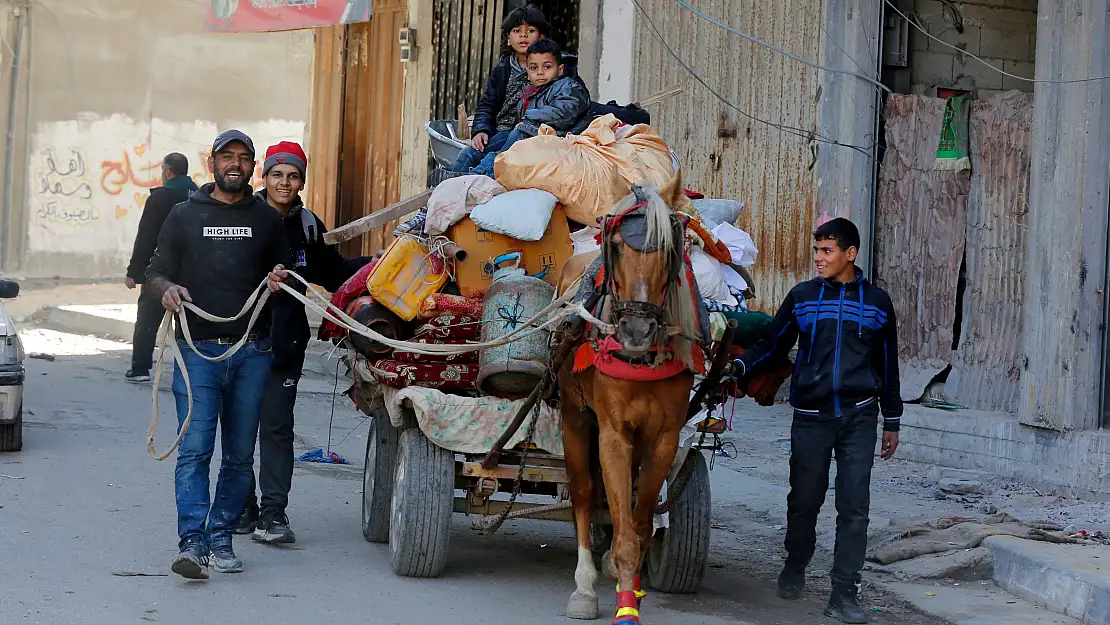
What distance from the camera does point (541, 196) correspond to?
649 centimetres

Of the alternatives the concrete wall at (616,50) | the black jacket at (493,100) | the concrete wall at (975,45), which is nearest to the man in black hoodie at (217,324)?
the black jacket at (493,100)

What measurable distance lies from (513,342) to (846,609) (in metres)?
1.95

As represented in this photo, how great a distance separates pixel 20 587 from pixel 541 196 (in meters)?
2.94

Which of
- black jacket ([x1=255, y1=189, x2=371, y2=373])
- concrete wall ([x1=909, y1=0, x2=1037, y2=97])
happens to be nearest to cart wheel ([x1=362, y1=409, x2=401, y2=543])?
black jacket ([x1=255, y1=189, x2=371, y2=373])

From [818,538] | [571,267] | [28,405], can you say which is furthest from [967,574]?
[28,405]

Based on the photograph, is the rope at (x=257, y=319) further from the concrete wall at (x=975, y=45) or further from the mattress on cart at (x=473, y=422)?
the concrete wall at (x=975, y=45)

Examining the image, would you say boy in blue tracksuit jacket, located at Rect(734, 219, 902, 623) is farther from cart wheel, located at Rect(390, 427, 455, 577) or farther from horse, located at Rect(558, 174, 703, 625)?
cart wheel, located at Rect(390, 427, 455, 577)

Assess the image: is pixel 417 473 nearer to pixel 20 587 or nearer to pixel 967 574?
pixel 20 587

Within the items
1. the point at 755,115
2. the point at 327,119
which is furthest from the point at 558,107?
the point at 327,119

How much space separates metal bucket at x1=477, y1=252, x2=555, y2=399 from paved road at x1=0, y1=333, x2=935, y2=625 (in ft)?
3.23

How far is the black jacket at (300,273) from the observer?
6.83m

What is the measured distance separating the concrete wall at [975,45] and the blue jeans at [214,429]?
6.70 metres

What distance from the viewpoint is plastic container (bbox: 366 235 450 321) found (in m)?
6.46

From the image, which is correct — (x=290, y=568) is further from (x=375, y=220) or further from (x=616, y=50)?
(x=616, y=50)
